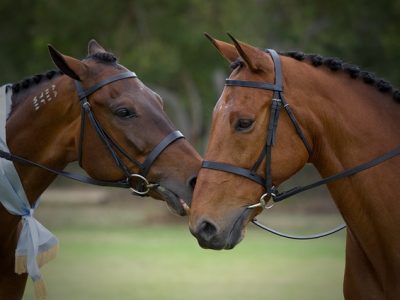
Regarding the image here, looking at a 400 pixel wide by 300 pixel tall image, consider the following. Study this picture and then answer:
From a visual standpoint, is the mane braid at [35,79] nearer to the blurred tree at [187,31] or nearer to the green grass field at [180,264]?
the green grass field at [180,264]

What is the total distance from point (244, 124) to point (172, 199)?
104cm

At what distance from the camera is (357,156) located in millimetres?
4902

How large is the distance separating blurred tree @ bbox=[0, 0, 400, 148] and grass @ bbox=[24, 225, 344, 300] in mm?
8634

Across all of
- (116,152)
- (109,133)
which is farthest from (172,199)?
(109,133)

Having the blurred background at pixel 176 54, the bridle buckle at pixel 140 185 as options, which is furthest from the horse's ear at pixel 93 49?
the blurred background at pixel 176 54

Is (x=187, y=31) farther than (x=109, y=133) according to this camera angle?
Yes

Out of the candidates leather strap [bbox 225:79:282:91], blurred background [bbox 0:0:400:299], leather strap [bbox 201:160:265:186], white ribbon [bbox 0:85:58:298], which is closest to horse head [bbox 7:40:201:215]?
white ribbon [bbox 0:85:58:298]

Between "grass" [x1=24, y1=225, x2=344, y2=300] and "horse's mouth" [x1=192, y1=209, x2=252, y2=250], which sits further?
"grass" [x1=24, y1=225, x2=344, y2=300]

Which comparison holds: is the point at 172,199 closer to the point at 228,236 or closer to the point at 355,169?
the point at 228,236

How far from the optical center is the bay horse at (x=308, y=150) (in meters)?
4.68

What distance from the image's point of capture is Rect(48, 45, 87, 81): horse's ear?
558 cm

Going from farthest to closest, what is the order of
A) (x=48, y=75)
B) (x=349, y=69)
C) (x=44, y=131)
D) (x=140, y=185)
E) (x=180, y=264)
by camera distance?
(x=180, y=264) < (x=48, y=75) < (x=44, y=131) < (x=140, y=185) < (x=349, y=69)

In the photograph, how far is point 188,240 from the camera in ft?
73.8

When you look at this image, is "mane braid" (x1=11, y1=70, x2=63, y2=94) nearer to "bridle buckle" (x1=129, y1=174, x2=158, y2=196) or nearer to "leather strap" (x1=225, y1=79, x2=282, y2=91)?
"bridle buckle" (x1=129, y1=174, x2=158, y2=196)
